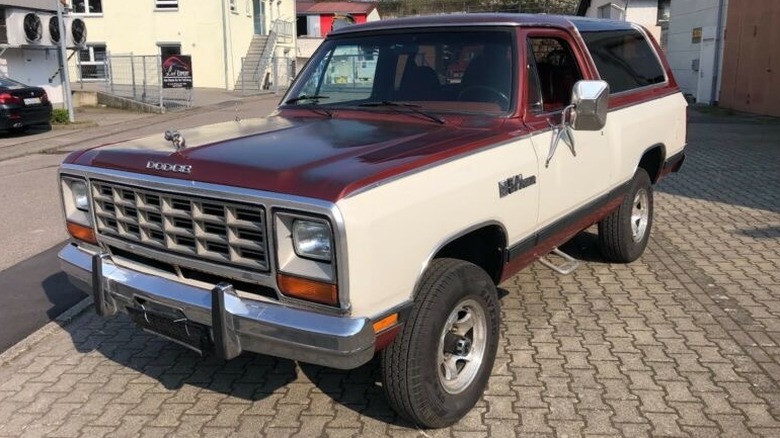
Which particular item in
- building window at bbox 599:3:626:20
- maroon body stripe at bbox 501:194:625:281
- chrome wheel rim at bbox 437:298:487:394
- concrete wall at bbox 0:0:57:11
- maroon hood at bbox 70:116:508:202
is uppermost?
building window at bbox 599:3:626:20

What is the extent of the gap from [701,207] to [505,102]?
4.81 meters

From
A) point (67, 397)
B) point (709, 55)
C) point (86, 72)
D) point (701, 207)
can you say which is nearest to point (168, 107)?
point (86, 72)

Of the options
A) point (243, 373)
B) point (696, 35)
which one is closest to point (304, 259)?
point (243, 373)

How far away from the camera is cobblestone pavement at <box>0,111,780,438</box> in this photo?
136 inches

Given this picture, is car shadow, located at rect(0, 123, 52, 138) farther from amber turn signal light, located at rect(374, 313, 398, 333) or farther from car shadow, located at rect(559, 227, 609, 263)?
amber turn signal light, located at rect(374, 313, 398, 333)

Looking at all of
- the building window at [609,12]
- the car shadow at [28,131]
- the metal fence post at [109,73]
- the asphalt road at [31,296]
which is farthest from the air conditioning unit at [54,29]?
the building window at [609,12]

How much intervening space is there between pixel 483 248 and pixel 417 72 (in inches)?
50.1

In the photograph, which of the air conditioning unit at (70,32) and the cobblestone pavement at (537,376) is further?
the air conditioning unit at (70,32)

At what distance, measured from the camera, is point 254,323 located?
290 cm

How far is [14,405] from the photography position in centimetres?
379

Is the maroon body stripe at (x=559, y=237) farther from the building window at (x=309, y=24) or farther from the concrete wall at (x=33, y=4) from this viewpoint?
the building window at (x=309, y=24)

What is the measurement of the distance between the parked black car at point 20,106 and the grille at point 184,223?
14102mm

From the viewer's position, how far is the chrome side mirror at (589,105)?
3789 mm

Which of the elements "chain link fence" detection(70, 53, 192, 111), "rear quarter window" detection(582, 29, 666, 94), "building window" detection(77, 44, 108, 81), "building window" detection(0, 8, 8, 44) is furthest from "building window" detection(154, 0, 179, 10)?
"rear quarter window" detection(582, 29, 666, 94)
